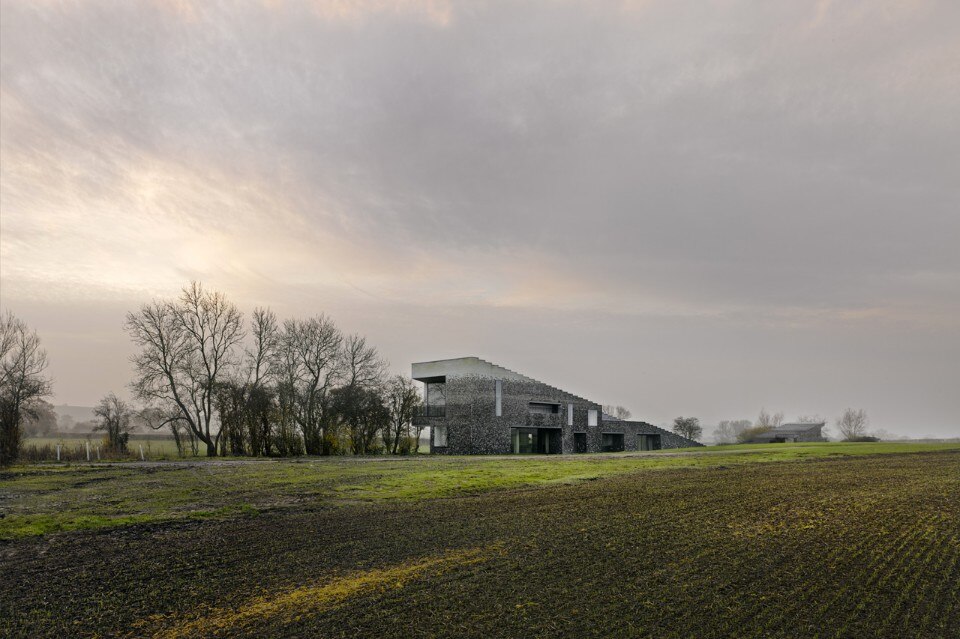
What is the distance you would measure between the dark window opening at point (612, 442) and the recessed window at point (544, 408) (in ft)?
27.4

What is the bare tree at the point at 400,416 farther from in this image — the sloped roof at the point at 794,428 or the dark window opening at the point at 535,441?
the sloped roof at the point at 794,428

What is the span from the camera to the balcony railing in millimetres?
52812

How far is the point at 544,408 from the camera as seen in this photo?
58688 millimetres

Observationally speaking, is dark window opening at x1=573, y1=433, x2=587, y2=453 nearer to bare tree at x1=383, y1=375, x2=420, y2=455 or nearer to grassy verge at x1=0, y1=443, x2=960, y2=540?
bare tree at x1=383, y1=375, x2=420, y2=455

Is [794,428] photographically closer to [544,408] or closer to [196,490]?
[544,408]

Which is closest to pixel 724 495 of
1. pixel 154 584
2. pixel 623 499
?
pixel 623 499

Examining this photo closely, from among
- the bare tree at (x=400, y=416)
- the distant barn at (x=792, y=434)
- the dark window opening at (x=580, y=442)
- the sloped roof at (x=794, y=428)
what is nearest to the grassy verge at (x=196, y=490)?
the bare tree at (x=400, y=416)

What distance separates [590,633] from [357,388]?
153 feet

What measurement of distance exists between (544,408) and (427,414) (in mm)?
12065

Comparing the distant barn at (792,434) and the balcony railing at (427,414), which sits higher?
the balcony railing at (427,414)

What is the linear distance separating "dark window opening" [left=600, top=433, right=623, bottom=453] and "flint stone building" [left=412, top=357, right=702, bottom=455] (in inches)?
93.0

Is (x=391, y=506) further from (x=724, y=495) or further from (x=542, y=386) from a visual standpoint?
(x=542, y=386)

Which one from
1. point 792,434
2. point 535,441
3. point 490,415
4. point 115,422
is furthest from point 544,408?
point 792,434

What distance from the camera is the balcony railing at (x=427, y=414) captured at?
52.8 metres
